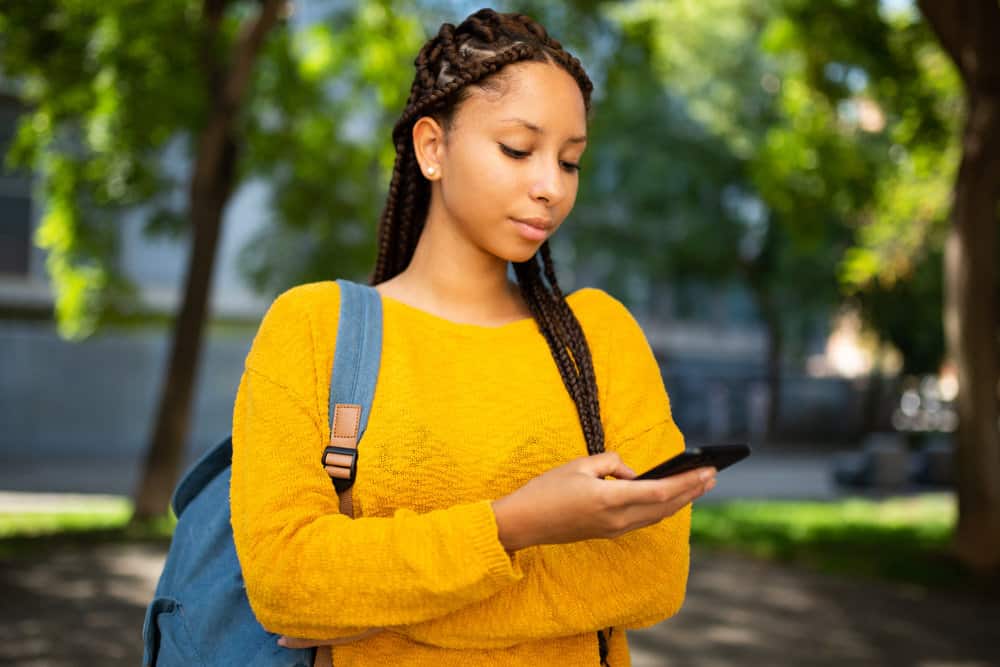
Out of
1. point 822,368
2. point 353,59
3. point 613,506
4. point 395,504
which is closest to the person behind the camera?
point 613,506

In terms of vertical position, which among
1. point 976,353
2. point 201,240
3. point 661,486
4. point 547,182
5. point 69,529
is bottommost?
point 69,529

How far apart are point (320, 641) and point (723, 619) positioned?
6825 mm

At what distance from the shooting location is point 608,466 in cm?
144

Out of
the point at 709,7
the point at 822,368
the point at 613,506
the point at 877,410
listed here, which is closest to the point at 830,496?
the point at 709,7

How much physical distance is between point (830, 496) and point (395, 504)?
19.0m

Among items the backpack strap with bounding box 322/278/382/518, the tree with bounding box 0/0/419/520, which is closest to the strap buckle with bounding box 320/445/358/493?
the backpack strap with bounding box 322/278/382/518

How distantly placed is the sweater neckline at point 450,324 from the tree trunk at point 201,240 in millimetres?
10015

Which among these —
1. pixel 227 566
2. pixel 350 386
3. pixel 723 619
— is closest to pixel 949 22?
pixel 723 619

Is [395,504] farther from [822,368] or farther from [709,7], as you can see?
[822,368]

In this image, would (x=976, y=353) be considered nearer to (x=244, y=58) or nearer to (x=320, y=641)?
(x=244, y=58)

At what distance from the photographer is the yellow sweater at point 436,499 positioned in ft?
4.90

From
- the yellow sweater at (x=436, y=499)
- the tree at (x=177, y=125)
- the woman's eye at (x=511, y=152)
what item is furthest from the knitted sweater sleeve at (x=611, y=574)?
the tree at (x=177, y=125)

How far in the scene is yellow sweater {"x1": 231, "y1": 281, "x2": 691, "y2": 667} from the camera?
1.49 m

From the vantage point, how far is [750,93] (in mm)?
26375
